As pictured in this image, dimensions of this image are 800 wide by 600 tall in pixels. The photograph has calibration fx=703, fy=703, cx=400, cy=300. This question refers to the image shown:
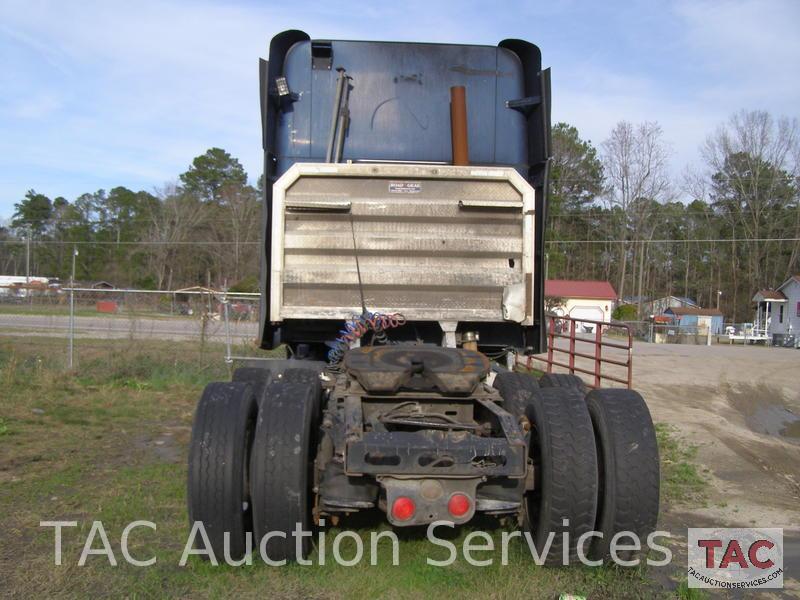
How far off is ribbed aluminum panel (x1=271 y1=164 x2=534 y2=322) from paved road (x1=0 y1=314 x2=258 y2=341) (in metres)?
7.02

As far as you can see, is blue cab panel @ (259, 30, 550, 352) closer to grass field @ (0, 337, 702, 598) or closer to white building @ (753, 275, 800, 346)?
grass field @ (0, 337, 702, 598)

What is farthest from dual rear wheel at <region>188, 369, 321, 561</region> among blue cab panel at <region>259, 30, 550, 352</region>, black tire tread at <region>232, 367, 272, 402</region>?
blue cab panel at <region>259, 30, 550, 352</region>

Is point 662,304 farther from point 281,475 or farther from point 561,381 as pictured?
point 281,475

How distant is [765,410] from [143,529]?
1313 cm

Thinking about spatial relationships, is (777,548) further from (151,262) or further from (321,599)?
(151,262)

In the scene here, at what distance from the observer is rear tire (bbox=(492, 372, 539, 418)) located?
180 inches

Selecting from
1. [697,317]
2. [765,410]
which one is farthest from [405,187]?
[697,317]

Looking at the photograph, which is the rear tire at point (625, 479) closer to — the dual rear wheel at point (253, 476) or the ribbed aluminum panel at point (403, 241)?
the dual rear wheel at point (253, 476)

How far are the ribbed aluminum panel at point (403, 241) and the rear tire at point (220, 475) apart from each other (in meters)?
1.62

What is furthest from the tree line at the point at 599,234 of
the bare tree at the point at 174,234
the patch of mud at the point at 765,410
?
the patch of mud at the point at 765,410

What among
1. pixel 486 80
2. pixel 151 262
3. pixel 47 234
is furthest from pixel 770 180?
pixel 47 234

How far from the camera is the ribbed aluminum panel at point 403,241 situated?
5453 mm

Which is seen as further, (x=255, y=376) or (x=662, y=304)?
(x=662, y=304)

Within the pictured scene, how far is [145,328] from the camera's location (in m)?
13.0
